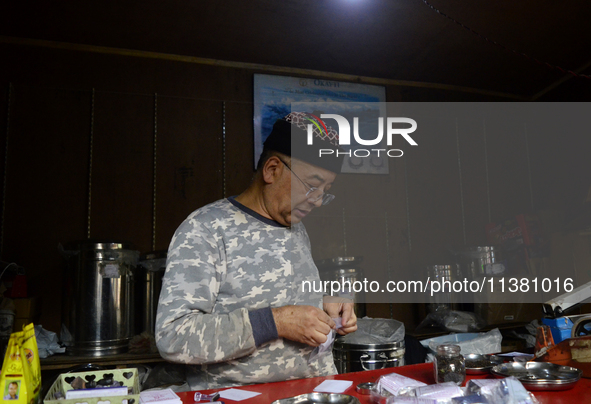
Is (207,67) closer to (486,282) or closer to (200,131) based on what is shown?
(200,131)

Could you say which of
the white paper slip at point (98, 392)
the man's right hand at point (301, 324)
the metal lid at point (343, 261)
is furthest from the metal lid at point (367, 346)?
the white paper slip at point (98, 392)

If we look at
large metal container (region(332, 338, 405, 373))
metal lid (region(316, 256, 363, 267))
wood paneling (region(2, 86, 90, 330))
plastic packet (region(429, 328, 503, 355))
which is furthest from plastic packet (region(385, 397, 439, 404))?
wood paneling (region(2, 86, 90, 330))

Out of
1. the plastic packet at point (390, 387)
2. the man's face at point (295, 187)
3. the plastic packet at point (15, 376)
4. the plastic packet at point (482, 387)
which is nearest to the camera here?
the plastic packet at point (15, 376)

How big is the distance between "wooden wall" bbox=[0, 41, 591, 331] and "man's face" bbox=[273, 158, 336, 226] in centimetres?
232

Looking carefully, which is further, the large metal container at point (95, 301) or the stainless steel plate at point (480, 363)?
the large metal container at point (95, 301)

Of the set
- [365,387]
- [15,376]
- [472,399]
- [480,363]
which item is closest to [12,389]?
[15,376]

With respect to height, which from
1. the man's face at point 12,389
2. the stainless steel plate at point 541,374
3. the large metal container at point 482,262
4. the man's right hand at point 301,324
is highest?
the large metal container at point 482,262

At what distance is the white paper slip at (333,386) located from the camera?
1558 millimetres

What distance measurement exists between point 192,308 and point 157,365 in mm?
1718

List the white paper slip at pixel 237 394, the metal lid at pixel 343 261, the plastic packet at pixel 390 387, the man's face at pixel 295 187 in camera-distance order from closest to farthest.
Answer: the plastic packet at pixel 390 387 < the white paper slip at pixel 237 394 < the man's face at pixel 295 187 < the metal lid at pixel 343 261

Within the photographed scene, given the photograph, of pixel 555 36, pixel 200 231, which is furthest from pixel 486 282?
pixel 200 231

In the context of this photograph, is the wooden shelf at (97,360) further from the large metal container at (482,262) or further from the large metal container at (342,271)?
the large metal container at (482,262)

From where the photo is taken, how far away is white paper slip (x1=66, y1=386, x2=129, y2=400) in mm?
1156

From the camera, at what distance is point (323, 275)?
→ 3.97m
